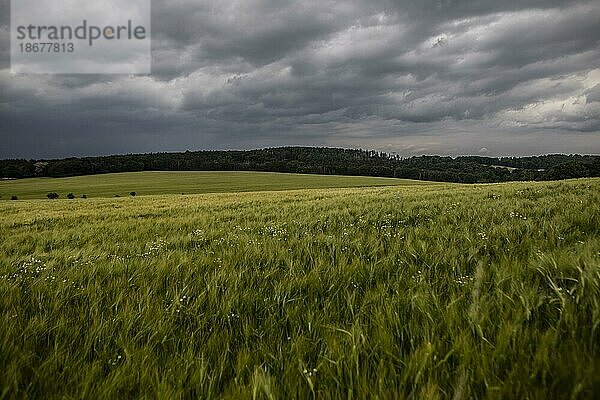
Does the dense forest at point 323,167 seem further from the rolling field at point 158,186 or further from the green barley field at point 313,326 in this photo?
the green barley field at point 313,326

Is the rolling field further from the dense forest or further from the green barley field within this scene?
the green barley field

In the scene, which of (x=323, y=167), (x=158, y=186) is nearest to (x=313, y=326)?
(x=158, y=186)

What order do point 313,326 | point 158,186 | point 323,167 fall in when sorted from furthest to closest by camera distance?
point 323,167
point 158,186
point 313,326

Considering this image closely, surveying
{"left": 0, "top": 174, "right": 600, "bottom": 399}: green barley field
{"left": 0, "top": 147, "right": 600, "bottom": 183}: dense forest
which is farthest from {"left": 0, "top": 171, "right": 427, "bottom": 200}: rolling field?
{"left": 0, "top": 174, "right": 600, "bottom": 399}: green barley field

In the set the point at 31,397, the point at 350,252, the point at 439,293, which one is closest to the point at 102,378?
the point at 31,397

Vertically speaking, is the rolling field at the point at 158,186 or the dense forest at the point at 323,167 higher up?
the dense forest at the point at 323,167

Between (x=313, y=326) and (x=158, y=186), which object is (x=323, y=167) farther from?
(x=313, y=326)

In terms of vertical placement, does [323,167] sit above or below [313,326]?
above

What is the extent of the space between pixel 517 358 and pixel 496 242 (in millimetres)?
2744

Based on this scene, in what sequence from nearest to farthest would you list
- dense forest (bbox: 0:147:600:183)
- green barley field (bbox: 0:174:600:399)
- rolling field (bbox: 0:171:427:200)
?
green barley field (bbox: 0:174:600:399), rolling field (bbox: 0:171:427:200), dense forest (bbox: 0:147:600:183)

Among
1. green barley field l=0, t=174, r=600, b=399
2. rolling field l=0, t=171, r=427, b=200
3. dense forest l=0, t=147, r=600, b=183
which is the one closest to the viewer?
green barley field l=0, t=174, r=600, b=399

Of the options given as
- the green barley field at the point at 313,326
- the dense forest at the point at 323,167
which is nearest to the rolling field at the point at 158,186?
the dense forest at the point at 323,167

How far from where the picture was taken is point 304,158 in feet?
632

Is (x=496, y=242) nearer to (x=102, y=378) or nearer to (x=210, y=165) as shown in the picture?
(x=102, y=378)
